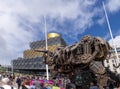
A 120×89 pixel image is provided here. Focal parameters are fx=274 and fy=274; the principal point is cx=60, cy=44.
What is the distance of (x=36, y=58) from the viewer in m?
97.2

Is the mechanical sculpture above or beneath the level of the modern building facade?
beneath

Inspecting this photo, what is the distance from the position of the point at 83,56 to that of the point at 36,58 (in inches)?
3083

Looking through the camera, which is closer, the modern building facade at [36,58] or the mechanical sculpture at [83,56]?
the mechanical sculpture at [83,56]

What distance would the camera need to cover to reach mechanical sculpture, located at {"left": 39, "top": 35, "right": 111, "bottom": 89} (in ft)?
62.8

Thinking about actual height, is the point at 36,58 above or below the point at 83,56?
above

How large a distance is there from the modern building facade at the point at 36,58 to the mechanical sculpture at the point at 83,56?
6856 cm

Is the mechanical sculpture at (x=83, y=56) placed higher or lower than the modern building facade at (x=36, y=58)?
lower

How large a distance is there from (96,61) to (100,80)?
5.24 feet

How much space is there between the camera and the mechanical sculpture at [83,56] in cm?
1916

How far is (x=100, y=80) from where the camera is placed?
17688 millimetres

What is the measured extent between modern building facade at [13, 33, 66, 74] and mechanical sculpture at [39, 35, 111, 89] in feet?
225

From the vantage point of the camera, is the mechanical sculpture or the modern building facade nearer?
the mechanical sculpture

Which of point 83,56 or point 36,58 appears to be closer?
point 83,56

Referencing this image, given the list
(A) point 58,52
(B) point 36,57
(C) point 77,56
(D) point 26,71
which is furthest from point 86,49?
(D) point 26,71
